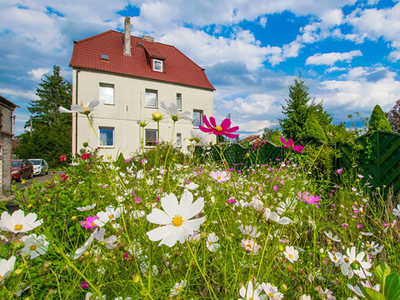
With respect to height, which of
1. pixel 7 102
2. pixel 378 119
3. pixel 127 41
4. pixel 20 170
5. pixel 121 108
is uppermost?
pixel 127 41

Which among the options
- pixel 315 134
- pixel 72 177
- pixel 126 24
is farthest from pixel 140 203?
pixel 126 24

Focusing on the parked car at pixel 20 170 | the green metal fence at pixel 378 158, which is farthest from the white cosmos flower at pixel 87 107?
the parked car at pixel 20 170

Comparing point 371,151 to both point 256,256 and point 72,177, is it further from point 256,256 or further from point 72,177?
point 72,177

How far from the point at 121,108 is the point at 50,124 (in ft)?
79.1

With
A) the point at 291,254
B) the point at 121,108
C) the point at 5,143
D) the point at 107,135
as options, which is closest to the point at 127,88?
the point at 121,108

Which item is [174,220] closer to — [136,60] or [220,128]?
[220,128]

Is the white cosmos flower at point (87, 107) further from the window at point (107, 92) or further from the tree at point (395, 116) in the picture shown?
the tree at point (395, 116)

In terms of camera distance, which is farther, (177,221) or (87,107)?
(87,107)

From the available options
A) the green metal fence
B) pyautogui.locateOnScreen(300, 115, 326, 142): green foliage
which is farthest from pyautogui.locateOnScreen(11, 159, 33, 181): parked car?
pyautogui.locateOnScreen(300, 115, 326, 142): green foliage

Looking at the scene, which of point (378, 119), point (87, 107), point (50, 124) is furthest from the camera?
point (50, 124)

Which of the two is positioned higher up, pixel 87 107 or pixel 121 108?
pixel 121 108

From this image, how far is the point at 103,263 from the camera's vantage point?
83 centimetres

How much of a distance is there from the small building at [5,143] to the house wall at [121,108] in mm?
2875

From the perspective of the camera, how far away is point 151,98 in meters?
13.0
